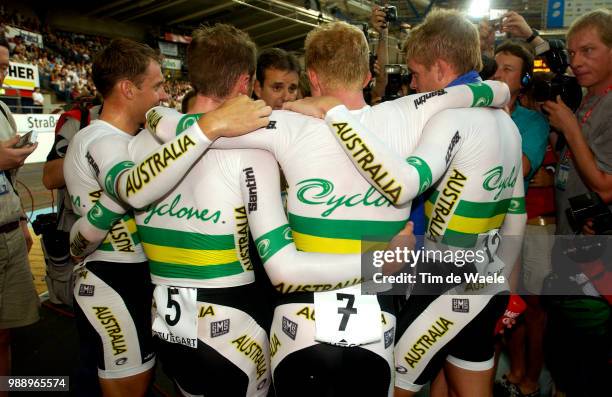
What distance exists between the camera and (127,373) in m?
2.22

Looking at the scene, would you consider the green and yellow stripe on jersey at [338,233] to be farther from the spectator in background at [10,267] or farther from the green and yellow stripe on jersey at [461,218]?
the spectator in background at [10,267]

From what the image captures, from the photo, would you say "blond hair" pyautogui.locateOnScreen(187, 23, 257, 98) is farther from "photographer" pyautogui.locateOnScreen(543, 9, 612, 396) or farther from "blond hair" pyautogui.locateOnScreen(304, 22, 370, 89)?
"photographer" pyautogui.locateOnScreen(543, 9, 612, 396)

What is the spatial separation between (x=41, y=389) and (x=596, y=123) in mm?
3945

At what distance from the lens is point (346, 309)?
1.71m

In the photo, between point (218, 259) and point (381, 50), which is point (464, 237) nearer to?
point (218, 259)

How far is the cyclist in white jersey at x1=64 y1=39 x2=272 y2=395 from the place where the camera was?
2.19 metres

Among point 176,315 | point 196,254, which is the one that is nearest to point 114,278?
point 176,315

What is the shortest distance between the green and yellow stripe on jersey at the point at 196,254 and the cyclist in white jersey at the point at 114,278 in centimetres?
44

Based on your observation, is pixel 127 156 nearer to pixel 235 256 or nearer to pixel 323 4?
pixel 235 256

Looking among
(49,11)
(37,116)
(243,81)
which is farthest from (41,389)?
(49,11)

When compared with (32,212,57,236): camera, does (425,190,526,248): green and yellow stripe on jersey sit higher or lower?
higher

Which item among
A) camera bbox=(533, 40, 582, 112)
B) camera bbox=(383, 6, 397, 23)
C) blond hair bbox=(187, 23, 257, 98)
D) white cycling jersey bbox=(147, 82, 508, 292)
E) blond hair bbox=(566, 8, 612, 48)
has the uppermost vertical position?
camera bbox=(383, 6, 397, 23)

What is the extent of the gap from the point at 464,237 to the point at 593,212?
0.79 metres

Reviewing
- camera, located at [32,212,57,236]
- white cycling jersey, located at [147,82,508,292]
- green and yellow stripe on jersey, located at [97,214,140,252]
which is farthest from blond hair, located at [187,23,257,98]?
camera, located at [32,212,57,236]
